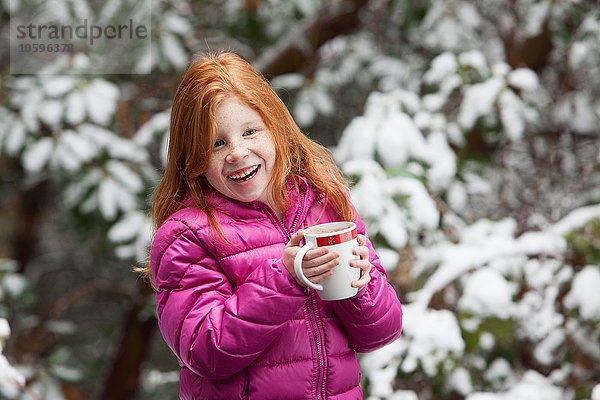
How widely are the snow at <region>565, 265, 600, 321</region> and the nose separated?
3.84 feet

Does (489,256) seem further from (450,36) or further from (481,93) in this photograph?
(450,36)

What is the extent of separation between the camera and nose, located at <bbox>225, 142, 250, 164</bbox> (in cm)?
120

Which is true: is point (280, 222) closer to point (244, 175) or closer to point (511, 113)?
point (244, 175)

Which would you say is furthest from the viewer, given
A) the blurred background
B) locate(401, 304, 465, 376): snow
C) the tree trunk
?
the tree trunk

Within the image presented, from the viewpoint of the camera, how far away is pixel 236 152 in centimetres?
120

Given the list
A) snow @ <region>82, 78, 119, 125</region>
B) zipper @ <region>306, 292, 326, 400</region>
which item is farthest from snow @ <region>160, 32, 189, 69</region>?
zipper @ <region>306, 292, 326, 400</region>

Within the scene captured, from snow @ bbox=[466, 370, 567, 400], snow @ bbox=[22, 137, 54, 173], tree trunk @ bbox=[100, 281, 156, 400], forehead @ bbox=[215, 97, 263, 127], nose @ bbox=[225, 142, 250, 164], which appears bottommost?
tree trunk @ bbox=[100, 281, 156, 400]

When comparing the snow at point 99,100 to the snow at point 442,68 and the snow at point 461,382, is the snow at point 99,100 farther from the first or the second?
the snow at point 461,382

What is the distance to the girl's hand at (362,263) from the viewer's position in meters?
1.14

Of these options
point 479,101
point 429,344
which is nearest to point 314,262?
point 429,344

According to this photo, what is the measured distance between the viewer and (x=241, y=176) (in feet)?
3.99

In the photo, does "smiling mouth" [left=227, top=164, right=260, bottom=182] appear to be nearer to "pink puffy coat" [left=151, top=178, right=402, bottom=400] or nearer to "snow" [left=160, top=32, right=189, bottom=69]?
"pink puffy coat" [left=151, top=178, right=402, bottom=400]

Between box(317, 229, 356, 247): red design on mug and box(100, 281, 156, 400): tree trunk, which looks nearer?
box(317, 229, 356, 247): red design on mug

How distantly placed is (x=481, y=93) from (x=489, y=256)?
1.95 ft
